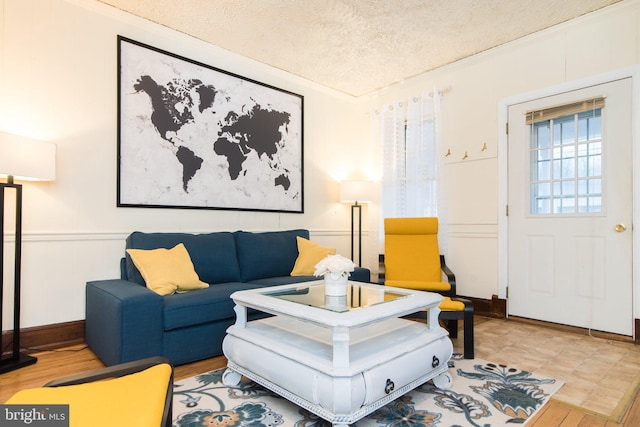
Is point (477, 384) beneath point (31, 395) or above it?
beneath

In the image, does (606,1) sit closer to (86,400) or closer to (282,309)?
(282,309)

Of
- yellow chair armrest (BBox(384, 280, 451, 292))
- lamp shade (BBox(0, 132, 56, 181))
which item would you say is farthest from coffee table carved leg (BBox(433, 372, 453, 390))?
lamp shade (BBox(0, 132, 56, 181))

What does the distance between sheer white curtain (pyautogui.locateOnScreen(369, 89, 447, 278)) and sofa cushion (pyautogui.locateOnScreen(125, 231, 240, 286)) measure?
222 centimetres

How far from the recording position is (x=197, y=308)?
2492 mm

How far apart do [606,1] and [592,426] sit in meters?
3.28

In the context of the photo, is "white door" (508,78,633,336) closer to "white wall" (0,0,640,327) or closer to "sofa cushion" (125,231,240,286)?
"white wall" (0,0,640,327)

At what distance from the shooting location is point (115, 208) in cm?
307

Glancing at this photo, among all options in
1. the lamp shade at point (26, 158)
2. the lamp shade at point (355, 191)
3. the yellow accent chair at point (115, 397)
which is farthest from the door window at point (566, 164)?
the lamp shade at point (26, 158)

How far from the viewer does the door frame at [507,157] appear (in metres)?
3.01

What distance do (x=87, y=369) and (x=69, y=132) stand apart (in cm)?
179

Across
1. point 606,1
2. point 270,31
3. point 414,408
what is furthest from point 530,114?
point 414,408

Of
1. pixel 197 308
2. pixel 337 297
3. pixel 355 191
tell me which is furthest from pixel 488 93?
pixel 197 308

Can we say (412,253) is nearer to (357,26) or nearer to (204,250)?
(204,250)

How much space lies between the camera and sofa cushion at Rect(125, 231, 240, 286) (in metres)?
2.92
